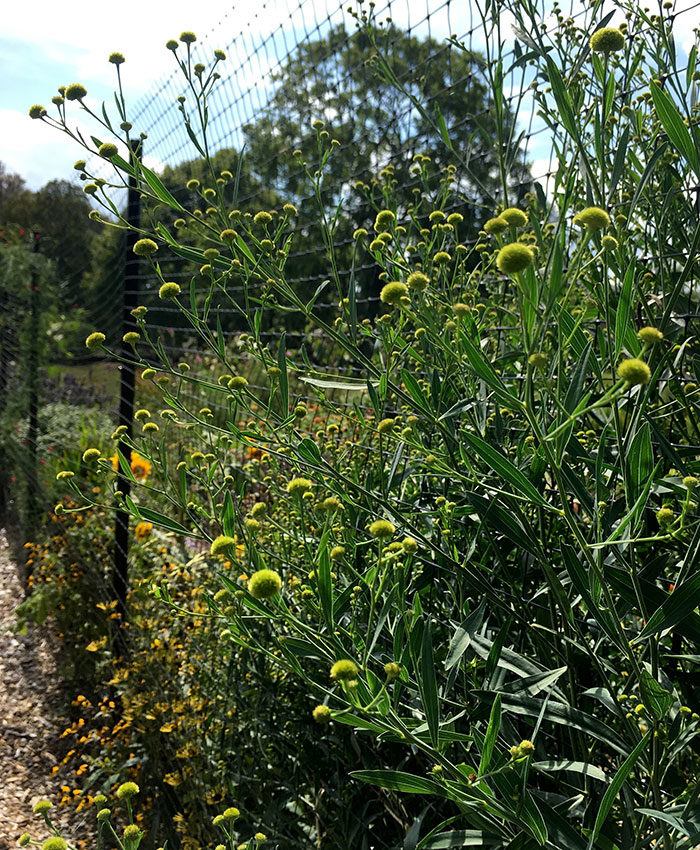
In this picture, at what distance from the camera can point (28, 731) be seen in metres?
3.39

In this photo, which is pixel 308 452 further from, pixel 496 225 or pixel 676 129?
pixel 676 129

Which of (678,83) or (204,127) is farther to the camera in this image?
(204,127)

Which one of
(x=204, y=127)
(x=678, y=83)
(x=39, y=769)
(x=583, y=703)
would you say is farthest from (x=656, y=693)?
(x=39, y=769)

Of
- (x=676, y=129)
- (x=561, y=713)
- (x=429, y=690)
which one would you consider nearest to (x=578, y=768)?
(x=561, y=713)

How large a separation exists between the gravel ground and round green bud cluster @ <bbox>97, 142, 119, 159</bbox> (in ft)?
7.89

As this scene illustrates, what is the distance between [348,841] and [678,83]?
5.28ft

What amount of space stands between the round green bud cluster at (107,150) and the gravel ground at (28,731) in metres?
2.41

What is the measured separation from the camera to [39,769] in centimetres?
318

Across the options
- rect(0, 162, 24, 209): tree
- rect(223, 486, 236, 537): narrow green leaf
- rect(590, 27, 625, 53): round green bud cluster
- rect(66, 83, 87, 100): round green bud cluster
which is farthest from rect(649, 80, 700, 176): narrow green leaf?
rect(0, 162, 24, 209): tree

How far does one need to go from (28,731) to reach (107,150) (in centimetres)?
304

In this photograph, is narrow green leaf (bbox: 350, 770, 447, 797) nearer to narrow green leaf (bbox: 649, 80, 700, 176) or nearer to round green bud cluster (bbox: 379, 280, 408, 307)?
round green bud cluster (bbox: 379, 280, 408, 307)

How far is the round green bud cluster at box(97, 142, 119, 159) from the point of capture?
1.28 meters

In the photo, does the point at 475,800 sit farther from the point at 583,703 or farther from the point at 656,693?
the point at 583,703

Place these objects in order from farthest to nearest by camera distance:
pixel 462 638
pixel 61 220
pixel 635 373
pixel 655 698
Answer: pixel 61 220 < pixel 462 638 < pixel 655 698 < pixel 635 373
